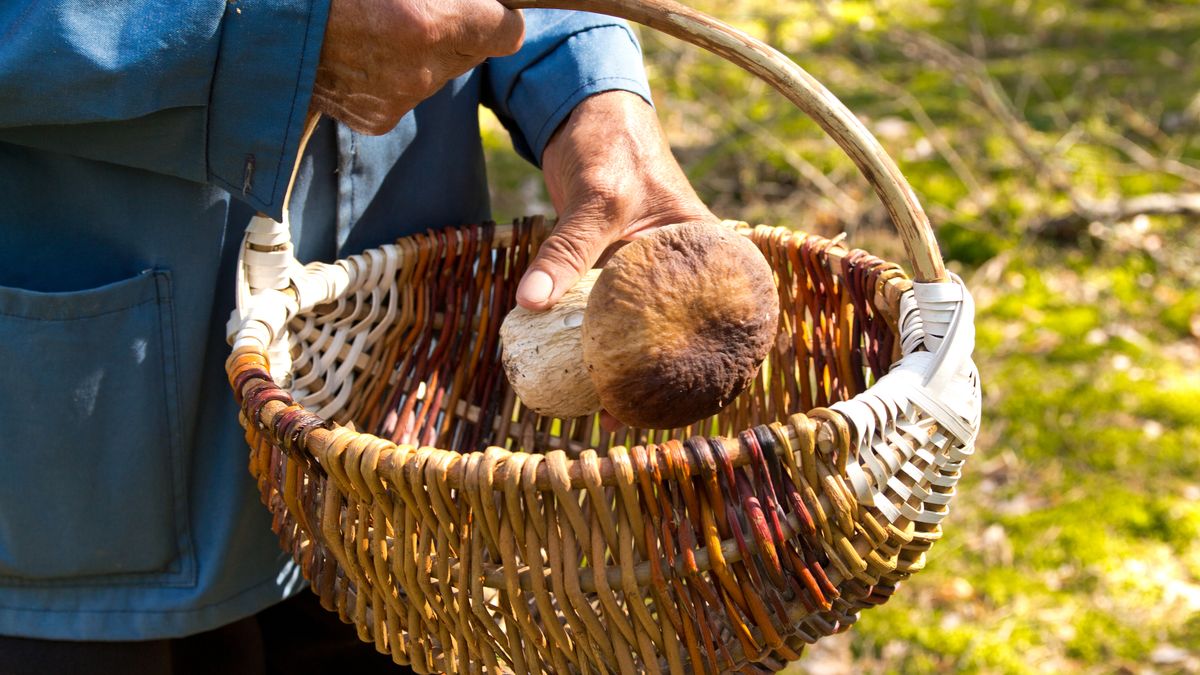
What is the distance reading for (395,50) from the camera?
0.94 m

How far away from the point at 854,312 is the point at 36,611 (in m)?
0.97

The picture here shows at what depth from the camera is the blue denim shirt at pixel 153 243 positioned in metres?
0.93

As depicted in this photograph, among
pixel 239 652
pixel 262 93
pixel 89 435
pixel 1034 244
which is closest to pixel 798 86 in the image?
pixel 262 93

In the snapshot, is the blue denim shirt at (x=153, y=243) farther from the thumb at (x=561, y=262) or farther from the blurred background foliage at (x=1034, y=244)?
the blurred background foliage at (x=1034, y=244)

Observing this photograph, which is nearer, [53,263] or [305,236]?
[53,263]

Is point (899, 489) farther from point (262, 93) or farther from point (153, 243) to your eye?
point (153, 243)

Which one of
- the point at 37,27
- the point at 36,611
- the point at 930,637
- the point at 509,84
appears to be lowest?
the point at 930,637

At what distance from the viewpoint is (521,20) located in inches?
39.6

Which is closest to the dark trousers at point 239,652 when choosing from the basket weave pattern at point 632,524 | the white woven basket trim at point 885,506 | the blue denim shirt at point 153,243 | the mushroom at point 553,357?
the blue denim shirt at point 153,243

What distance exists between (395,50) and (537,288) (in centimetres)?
28

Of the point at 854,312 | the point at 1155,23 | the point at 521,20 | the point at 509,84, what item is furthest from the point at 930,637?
the point at 1155,23

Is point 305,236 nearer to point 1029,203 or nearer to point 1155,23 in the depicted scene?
point 1029,203

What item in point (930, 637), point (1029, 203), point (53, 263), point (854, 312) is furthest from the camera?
point (1029, 203)

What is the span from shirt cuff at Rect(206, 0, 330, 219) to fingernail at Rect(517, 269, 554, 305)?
0.86 feet
